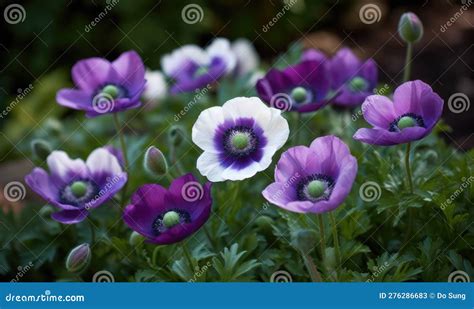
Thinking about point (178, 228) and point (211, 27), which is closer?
point (178, 228)

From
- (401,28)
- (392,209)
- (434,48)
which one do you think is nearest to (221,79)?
(401,28)

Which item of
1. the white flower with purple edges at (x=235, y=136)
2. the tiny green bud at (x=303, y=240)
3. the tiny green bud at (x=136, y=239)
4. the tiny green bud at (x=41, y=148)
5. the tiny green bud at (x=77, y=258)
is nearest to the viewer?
the tiny green bud at (x=303, y=240)

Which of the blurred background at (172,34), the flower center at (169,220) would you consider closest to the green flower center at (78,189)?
the flower center at (169,220)

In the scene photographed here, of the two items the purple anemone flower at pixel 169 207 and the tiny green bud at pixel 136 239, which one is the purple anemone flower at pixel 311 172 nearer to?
the purple anemone flower at pixel 169 207

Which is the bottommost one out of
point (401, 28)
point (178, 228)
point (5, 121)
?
point (5, 121)

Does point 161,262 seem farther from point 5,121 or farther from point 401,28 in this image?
point 5,121

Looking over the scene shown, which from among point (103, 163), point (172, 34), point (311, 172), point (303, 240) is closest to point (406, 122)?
point (311, 172)
